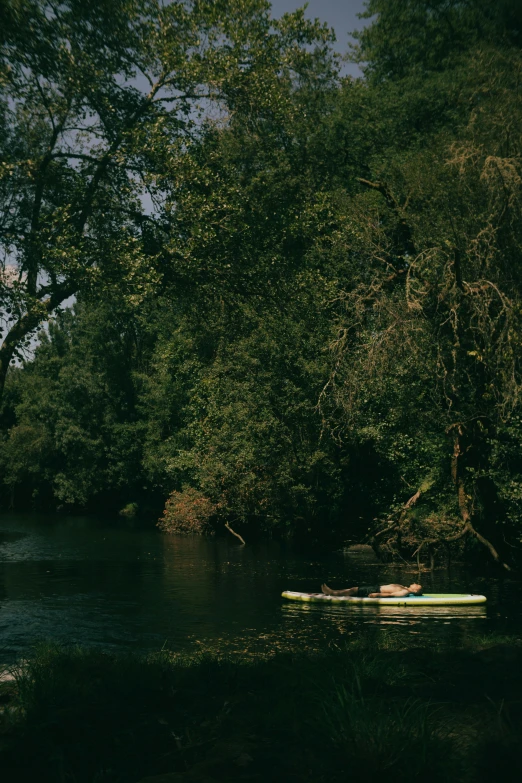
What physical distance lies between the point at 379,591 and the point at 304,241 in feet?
32.5

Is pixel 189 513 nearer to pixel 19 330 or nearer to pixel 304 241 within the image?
pixel 304 241

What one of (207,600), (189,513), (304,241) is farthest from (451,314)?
(189,513)

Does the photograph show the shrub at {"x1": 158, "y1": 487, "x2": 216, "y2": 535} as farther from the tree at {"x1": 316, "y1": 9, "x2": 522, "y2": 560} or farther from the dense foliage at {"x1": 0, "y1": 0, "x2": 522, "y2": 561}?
the tree at {"x1": 316, "y1": 9, "x2": 522, "y2": 560}

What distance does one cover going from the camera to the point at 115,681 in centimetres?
628

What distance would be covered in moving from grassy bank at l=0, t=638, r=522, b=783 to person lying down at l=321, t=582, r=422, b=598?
13.4 m

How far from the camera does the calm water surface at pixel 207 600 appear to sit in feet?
53.0

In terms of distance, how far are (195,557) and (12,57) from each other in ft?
78.9

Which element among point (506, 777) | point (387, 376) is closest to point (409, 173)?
point (387, 376)

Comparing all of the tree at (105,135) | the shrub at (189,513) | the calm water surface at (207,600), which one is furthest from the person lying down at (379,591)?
the shrub at (189,513)

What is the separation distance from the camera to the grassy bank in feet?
13.5

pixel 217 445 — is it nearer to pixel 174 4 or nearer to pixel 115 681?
pixel 174 4

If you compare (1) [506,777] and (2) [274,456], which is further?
(2) [274,456]

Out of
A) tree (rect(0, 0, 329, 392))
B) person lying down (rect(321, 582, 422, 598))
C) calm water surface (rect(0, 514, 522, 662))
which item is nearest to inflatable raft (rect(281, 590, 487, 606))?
person lying down (rect(321, 582, 422, 598))

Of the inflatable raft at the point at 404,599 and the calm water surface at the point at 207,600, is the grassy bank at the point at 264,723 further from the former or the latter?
the inflatable raft at the point at 404,599
